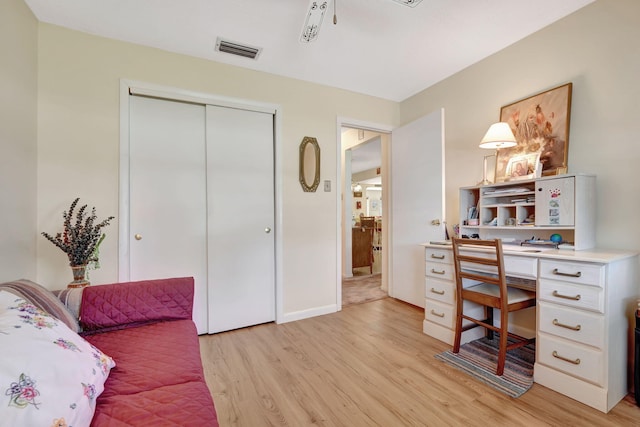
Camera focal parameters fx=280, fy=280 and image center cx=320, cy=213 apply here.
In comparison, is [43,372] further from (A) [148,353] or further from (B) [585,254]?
(B) [585,254]

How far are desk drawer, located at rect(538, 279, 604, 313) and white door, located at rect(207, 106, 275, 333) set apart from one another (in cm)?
213

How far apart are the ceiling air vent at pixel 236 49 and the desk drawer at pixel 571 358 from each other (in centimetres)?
298

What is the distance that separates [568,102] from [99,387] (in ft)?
10.1

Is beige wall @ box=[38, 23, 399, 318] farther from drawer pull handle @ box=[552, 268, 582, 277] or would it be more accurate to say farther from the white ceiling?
drawer pull handle @ box=[552, 268, 582, 277]

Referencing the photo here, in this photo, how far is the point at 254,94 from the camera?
8.79ft

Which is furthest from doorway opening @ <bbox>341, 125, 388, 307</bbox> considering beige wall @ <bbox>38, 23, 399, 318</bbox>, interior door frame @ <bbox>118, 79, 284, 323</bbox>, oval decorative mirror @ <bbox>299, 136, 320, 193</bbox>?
interior door frame @ <bbox>118, 79, 284, 323</bbox>

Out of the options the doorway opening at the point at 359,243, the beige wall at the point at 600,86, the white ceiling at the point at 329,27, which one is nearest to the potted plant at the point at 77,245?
the white ceiling at the point at 329,27

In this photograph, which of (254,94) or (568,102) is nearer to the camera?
(568,102)

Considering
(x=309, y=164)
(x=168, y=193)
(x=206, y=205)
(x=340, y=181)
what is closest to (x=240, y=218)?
(x=206, y=205)

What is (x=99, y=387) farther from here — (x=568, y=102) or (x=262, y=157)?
(x=568, y=102)

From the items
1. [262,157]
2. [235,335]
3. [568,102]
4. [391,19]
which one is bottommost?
[235,335]

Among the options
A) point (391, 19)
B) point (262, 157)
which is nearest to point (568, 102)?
point (391, 19)

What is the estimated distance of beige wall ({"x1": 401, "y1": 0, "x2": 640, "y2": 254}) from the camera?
69.5 inches

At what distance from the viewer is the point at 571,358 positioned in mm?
1615
